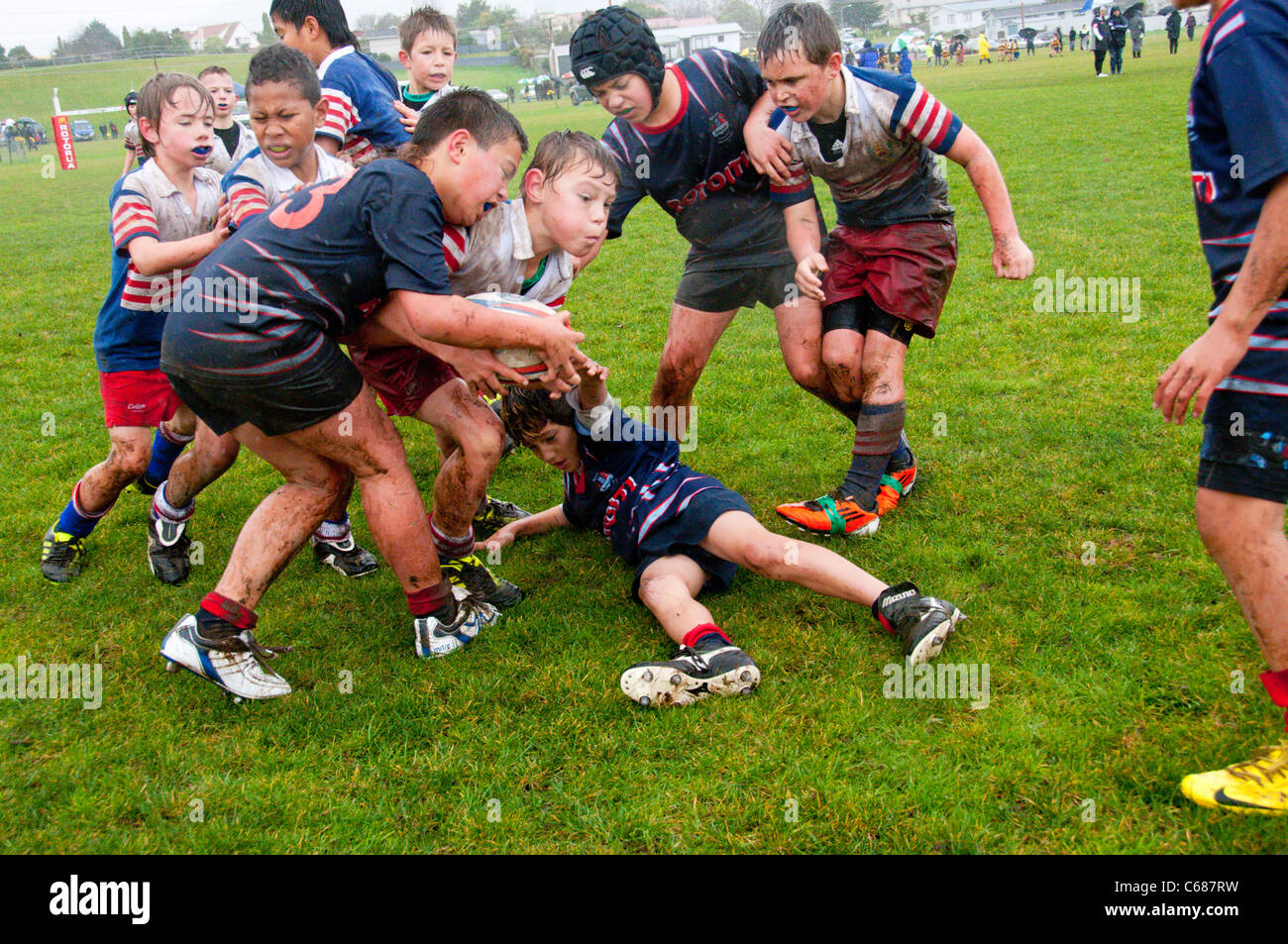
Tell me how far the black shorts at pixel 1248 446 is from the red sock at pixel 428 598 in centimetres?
253

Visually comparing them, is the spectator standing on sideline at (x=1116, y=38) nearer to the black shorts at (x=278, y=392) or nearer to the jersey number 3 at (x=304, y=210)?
the jersey number 3 at (x=304, y=210)

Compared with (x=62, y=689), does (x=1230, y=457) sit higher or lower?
higher

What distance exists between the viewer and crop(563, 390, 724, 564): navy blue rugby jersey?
3760 millimetres

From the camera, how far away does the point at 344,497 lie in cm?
365

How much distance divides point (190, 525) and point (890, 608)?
3.55m

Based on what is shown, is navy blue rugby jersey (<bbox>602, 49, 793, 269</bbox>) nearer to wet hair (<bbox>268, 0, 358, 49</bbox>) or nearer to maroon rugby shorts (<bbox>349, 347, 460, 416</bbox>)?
maroon rugby shorts (<bbox>349, 347, 460, 416</bbox>)

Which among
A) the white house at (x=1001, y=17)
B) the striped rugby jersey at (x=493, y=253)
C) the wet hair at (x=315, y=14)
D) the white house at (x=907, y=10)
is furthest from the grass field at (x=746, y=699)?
the white house at (x=907, y=10)

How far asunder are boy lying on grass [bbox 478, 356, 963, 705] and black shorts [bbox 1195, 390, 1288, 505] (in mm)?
1069

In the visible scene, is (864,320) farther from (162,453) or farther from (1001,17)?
(1001,17)

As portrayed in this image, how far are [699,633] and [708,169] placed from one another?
2390 mm

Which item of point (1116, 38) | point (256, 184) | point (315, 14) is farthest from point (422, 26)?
point (1116, 38)

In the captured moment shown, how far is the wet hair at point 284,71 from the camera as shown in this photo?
402 cm

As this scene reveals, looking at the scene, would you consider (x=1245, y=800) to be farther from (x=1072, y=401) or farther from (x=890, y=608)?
(x=1072, y=401)
